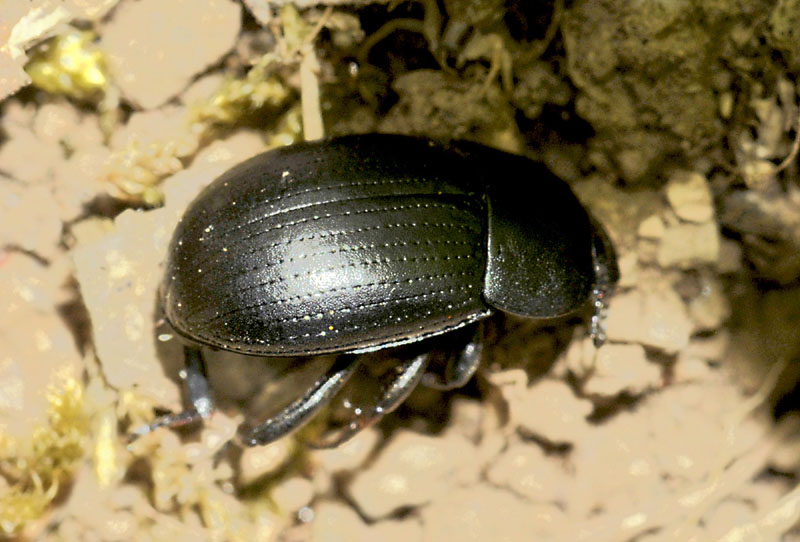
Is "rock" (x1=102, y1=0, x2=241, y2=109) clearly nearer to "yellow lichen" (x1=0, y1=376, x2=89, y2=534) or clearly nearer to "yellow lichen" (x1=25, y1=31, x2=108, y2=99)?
"yellow lichen" (x1=25, y1=31, x2=108, y2=99)

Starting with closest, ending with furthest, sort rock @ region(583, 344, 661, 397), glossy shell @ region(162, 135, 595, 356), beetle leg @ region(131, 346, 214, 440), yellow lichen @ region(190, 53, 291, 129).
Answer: glossy shell @ region(162, 135, 595, 356), beetle leg @ region(131, 346, 214, 440), yellow lichen @ region(190, 53, 291, 129), rock @ region(583, 344, 661, 397)

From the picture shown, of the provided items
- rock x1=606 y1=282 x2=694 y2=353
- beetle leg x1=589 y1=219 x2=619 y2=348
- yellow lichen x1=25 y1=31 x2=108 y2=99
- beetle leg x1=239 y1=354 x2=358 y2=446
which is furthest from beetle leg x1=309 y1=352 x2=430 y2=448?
yellow lichen x1=25 y1=31 x2=108 y2=99

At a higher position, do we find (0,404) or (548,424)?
(0,404)

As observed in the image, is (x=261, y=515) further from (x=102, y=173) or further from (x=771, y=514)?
(x=771, y=514)

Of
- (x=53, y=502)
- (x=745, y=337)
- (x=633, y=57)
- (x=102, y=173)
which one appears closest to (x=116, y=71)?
(x=102, y=173)

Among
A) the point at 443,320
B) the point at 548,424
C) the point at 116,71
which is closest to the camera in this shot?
the point at 443,320

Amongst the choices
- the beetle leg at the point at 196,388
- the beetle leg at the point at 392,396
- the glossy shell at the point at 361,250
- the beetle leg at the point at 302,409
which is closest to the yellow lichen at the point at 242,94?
the glossy shell at the point at 361,250

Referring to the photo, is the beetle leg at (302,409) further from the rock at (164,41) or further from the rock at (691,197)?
the rock at (691,197)
